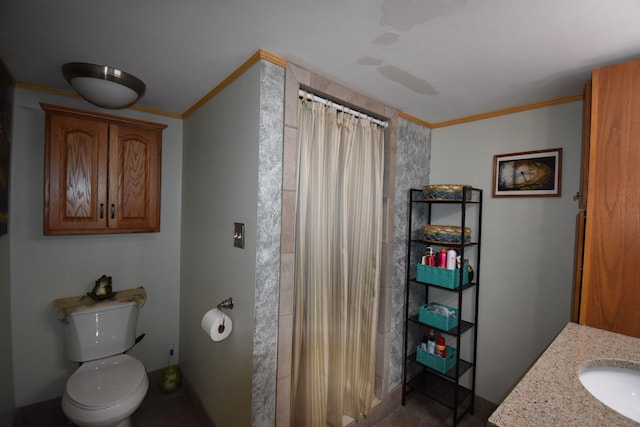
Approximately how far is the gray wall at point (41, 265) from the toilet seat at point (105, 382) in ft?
1.24

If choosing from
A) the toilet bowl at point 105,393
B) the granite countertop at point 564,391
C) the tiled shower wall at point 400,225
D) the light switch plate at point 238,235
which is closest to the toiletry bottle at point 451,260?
the tiled shower wall at point 400,225

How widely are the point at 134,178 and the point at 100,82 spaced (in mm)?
806

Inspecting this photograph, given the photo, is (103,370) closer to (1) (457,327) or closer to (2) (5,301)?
(2) (5,301)

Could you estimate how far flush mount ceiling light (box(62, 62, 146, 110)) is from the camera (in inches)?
58.2

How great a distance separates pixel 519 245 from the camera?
205 centimetres

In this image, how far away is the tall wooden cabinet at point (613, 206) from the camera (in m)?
1.28

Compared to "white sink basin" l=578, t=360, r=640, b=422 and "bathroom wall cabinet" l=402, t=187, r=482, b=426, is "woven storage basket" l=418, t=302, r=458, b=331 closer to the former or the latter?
"bathroom wall cabinet" l=402, t=187, r=482, b=426

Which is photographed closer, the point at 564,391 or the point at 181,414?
the point at 564,391

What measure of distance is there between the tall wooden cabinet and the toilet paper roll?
6.25ft

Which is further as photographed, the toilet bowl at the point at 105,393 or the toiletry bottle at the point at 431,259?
the toiletry bottle at the point at 431,259

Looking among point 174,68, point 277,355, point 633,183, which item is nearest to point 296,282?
point 277,355

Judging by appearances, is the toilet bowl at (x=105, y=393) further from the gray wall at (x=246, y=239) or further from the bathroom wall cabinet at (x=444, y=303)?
the bathroom wall cabinet at (x=444, y=303)

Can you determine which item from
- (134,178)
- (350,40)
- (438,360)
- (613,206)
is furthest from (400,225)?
(134,178)

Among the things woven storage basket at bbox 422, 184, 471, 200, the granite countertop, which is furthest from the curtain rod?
the granite countertop
